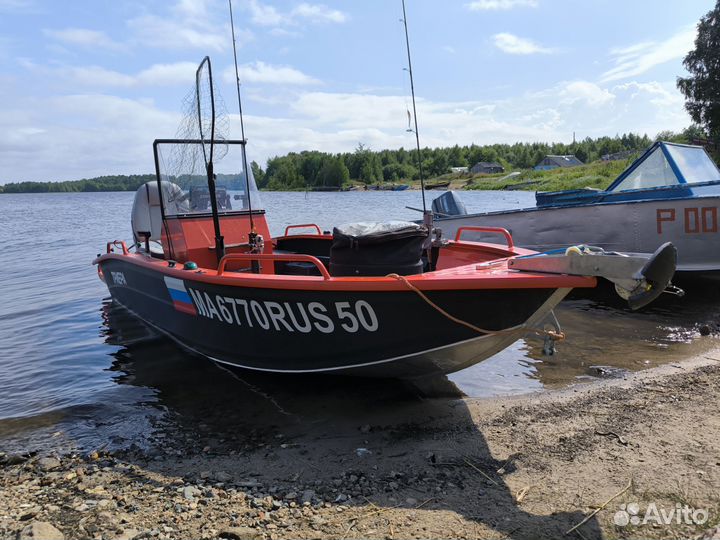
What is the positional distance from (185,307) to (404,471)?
3160 mm

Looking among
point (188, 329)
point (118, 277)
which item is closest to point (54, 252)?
point (118, 277)

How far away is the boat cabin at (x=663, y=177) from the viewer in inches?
326

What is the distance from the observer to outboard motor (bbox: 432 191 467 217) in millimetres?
11758

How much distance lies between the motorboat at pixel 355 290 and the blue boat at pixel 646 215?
122 inches

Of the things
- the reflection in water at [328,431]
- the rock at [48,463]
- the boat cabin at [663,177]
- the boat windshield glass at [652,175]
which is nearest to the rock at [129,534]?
the reflection in water at [328,431]

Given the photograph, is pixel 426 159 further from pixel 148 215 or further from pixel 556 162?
pixel 148 215

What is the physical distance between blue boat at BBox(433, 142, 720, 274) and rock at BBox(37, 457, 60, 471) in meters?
5.17

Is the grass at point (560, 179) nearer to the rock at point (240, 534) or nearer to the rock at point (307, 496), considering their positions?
the rock at point (307, 496)

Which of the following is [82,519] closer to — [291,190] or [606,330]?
[606,330]

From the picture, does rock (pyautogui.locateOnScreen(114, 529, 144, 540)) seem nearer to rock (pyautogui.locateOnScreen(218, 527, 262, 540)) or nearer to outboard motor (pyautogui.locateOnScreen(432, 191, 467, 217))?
rock (pyautogui.locateOnScreen(218, 527, 262, 540))

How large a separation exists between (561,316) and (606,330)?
826mm

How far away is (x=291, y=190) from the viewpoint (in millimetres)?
92812

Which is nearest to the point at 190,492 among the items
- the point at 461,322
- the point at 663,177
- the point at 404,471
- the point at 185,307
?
the point at 404,471

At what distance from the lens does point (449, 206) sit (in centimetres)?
1188
